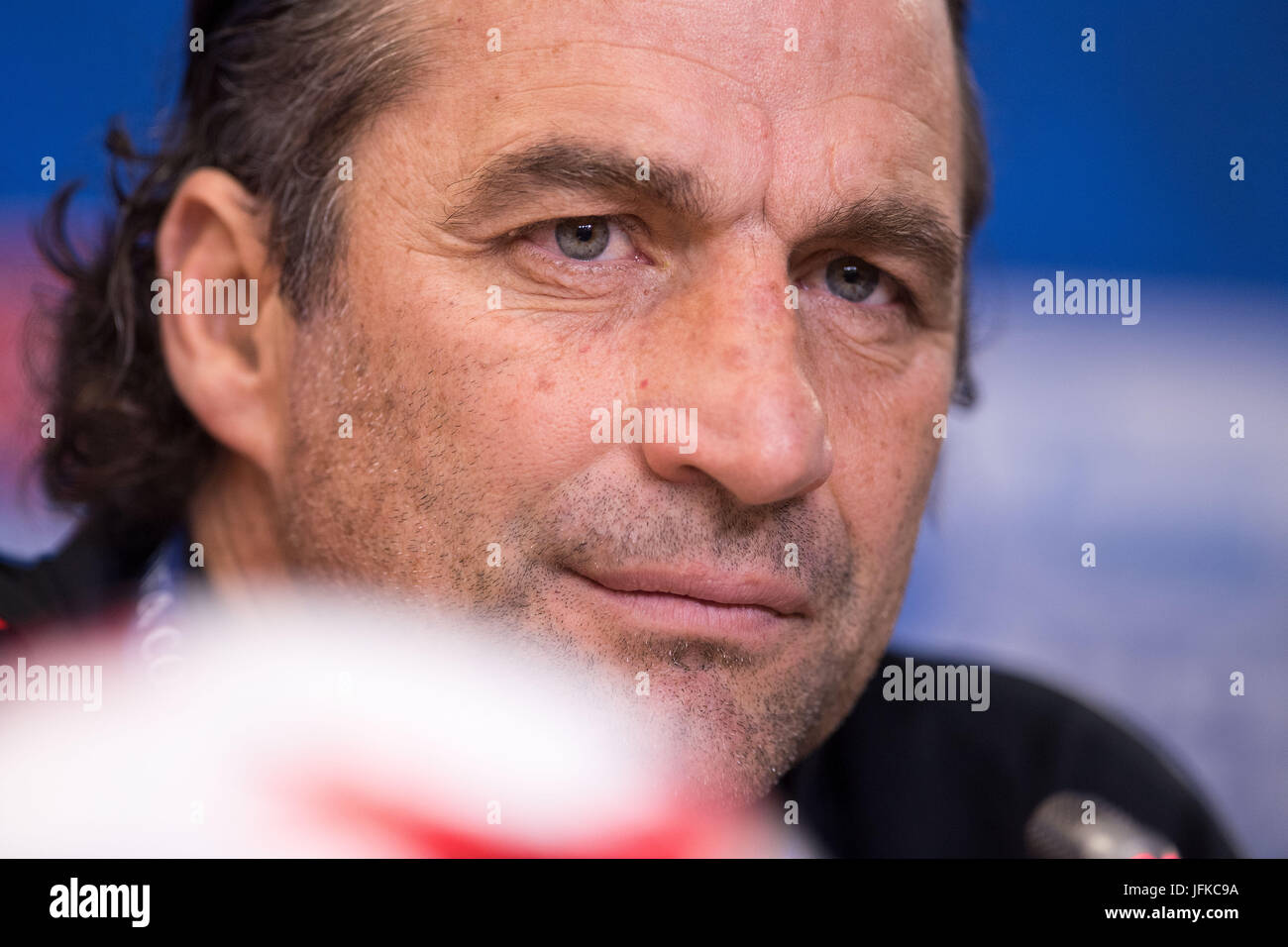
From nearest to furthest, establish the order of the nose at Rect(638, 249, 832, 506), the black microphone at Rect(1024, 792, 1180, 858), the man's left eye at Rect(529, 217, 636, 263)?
the nose at Rect(638, 249, 832, 506), the man's left eye at Rect(529, 217, 636, 263), the black microphone at Rect(1024, 792, 1180, 858)

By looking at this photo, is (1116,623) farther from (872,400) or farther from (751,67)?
(751,67)

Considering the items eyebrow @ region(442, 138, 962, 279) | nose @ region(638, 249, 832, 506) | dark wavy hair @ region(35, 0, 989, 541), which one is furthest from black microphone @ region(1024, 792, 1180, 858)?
eyebrow @ region(442, 138, 962, 279)

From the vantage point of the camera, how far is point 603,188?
1.32 meters

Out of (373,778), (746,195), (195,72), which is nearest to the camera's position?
(746,195)

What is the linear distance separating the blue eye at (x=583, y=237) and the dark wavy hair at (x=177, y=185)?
10.0 inches

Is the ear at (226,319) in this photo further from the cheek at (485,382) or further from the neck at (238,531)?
the cheek at (485,382)

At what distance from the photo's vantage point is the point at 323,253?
144cm

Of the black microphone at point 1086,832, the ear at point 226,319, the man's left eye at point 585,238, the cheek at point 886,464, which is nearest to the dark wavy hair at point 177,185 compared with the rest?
the ear at point 226,319

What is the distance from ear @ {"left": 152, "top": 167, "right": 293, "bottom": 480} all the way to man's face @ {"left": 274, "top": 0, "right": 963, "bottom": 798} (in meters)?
0.08

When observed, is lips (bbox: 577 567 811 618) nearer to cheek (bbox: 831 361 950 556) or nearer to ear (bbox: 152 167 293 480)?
cheek (bbox: 831 361 950 556)

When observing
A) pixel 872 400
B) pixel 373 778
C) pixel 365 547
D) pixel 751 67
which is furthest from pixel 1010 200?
pixel 373 778

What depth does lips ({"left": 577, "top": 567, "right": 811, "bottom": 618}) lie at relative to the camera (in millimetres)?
1297

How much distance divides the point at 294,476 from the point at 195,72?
0.69 metres

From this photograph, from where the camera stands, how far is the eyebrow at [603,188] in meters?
1.29
